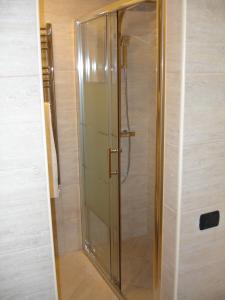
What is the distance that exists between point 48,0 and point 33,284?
220 cm

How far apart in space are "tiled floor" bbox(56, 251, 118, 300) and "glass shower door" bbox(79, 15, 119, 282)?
106mm

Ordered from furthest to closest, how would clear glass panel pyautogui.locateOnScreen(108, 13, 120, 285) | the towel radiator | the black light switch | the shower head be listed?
the shower head → the towel radiator → clear glass panel pyautogui.locateOnScreen(108, 13, 120, 285) → the black light switch

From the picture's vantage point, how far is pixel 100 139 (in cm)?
263

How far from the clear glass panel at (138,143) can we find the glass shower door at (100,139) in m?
0.25

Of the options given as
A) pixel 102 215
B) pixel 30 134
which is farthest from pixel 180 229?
pixel 102 215

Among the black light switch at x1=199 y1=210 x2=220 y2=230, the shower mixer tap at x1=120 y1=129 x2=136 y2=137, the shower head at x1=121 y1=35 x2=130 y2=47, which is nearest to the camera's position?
the black light switch at x1=199 y1=210 x2=220 y2=230

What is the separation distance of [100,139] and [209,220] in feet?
4.04

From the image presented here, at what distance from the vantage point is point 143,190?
3.21 meters

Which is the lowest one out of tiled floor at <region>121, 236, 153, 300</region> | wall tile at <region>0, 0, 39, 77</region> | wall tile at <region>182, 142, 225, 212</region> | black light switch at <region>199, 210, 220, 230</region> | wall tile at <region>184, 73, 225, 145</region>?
tiled floor at <region>121, 236, 153, 300</region>

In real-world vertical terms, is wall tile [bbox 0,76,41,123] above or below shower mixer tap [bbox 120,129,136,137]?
above

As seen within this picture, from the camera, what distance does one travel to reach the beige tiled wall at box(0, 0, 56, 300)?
1200mm

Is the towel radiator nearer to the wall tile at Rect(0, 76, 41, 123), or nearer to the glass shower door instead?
the glass shower door

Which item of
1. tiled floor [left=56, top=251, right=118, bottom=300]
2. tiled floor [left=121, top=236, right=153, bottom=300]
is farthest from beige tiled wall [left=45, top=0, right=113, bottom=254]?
tiled floor [left=121, top=236, right=153, bottom=300]

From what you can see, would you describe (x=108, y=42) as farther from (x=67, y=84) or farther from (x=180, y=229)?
(x=180, y=229)
